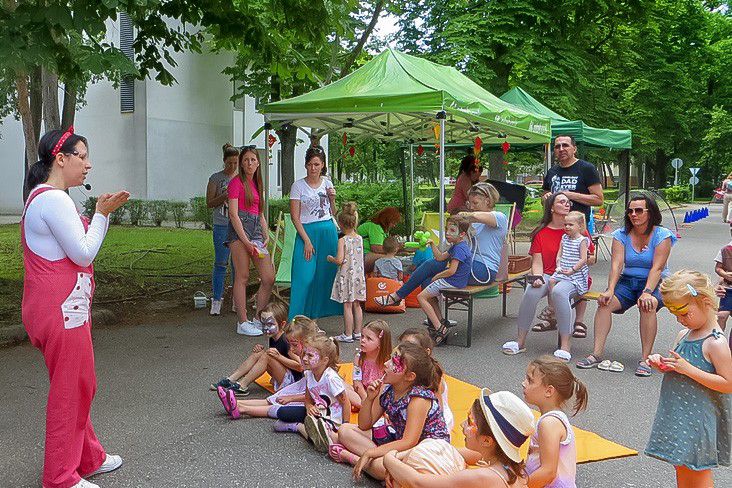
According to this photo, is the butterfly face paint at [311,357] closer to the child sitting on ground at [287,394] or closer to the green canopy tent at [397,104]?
the child sitting on ground at [287,394]

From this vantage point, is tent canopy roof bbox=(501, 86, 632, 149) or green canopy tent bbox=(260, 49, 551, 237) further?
tent canopy roof bbox=(501, 86, 632, 149)

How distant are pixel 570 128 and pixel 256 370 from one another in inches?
426

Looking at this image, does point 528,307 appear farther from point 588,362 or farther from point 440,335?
point 440,335

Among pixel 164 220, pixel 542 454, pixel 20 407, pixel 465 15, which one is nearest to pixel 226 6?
pixel 20 407

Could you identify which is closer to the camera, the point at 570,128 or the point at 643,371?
the point at 643,371

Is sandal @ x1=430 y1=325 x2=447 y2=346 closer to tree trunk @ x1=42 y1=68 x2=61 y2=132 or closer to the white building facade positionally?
tree trunk @ x1=42 y1=68 x2=61 y2=132

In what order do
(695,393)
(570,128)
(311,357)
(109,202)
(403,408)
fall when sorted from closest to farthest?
(695,393), (109,202), (403,408), (311,357), (570,128)

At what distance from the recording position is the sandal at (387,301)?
311 inches

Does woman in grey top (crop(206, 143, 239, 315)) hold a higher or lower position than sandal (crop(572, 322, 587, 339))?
higher

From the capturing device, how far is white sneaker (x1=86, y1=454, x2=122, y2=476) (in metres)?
3.93

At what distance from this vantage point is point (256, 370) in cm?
526

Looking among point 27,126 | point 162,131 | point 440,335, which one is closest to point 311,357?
point 440,335

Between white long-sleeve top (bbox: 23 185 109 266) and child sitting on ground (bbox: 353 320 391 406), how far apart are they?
1.73m

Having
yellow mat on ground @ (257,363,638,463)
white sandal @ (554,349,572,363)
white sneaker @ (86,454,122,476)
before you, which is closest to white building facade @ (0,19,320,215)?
white sandal @ (554,349,572,363)
